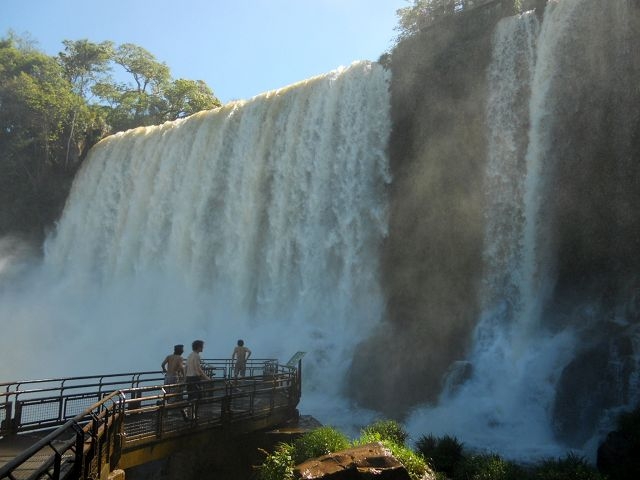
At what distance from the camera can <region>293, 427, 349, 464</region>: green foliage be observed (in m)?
9.24

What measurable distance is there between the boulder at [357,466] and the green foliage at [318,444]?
3.04 feet

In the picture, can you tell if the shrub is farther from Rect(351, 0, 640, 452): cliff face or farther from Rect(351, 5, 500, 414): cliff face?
Rect(351, 5, 500, 414): cliff face

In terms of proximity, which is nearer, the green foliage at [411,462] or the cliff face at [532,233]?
the green foliage at [411,462]

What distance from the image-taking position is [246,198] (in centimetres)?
2586

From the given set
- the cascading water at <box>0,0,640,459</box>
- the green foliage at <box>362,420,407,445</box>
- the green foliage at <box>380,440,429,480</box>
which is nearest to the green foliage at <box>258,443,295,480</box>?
the green foliage at <box>380,440,429,480</box>

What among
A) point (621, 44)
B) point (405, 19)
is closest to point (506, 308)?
point (621, 44)

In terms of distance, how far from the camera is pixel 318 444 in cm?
939

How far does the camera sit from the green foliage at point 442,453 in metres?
9.98

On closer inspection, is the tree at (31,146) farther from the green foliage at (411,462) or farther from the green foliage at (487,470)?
the green foliage at (487,470)

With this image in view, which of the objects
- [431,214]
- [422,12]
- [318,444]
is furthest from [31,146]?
[318,444]

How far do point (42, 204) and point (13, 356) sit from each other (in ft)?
55.5

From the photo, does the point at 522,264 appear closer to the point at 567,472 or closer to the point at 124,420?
the point at 567,472

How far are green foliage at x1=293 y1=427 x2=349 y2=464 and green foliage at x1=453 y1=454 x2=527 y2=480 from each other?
2015mm

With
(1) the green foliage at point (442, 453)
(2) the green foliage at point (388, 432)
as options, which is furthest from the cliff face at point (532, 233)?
(2) the green foliage at point (388, 432)
